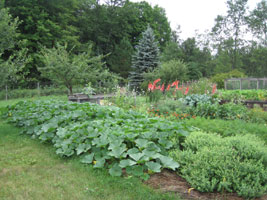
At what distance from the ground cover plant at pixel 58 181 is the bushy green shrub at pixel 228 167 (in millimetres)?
374

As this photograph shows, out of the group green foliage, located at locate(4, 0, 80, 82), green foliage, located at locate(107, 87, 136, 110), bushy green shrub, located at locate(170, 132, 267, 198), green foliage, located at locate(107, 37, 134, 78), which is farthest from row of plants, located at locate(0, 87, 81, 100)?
bushy green shrub, located at locate(170, 132, 267, 198)

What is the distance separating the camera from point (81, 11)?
31000mm

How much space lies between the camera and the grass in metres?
2.35

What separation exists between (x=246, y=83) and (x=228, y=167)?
50.5 ft

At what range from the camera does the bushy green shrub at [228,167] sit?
224 centimetres

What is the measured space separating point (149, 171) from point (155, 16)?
40.2 m

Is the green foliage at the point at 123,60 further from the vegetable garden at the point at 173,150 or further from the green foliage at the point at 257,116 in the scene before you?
the vegetable garden at the point at 173,150

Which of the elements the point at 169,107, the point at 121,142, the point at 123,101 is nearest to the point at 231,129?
the point at 121,142

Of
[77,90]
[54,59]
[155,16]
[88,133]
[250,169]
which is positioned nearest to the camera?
[250,169]

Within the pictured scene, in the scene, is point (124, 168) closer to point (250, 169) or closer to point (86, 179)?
point (86, 179)

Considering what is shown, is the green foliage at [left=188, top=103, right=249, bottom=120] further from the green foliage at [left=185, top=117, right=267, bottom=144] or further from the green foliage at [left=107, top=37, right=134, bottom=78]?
the green foliage at [left=107, top=37, right=134, bottom=78]

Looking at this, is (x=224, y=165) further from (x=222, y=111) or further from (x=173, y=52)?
(x=173, y=52)

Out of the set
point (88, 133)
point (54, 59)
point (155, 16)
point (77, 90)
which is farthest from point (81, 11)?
point (88, 133)

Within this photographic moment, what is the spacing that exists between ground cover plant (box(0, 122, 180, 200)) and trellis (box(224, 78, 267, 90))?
15443 millimetres
